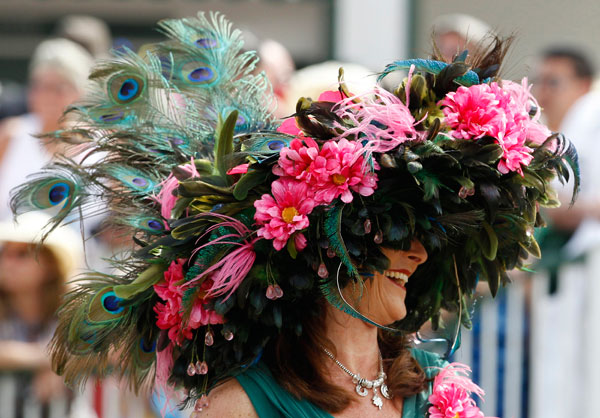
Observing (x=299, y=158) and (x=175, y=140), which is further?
(x=175, y=140)

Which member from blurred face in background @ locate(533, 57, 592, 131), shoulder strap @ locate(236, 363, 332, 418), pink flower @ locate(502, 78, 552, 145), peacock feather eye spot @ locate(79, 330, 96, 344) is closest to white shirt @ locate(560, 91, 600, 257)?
blurred face in background @ locate(533, 57, 592, 131)

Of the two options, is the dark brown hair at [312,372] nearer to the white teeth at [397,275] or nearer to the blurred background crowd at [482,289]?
the white teeth at [397,275]

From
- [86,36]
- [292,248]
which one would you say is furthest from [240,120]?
[86,36]

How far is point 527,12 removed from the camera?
8.32 m

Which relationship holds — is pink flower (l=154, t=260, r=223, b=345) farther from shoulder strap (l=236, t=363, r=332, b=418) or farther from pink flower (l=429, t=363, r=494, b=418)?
pink flower (l=429, t=363, r=494, b=418)

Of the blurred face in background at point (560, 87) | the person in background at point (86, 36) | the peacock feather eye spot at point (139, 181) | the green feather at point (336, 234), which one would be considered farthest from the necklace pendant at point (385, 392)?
the person in background at point (86, 36)

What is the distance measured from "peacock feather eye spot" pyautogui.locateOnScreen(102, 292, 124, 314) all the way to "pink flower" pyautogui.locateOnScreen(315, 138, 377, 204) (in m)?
0.70

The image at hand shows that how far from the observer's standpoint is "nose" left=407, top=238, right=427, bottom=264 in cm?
283

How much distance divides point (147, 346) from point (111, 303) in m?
0.18

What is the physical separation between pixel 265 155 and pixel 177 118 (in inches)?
19.2

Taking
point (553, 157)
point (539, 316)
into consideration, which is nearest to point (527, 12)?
point (539, 316)

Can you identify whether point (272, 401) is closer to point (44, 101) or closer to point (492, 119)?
point (492, 119)

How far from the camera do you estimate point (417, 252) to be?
285cm

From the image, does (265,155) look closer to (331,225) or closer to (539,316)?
(331,225)
